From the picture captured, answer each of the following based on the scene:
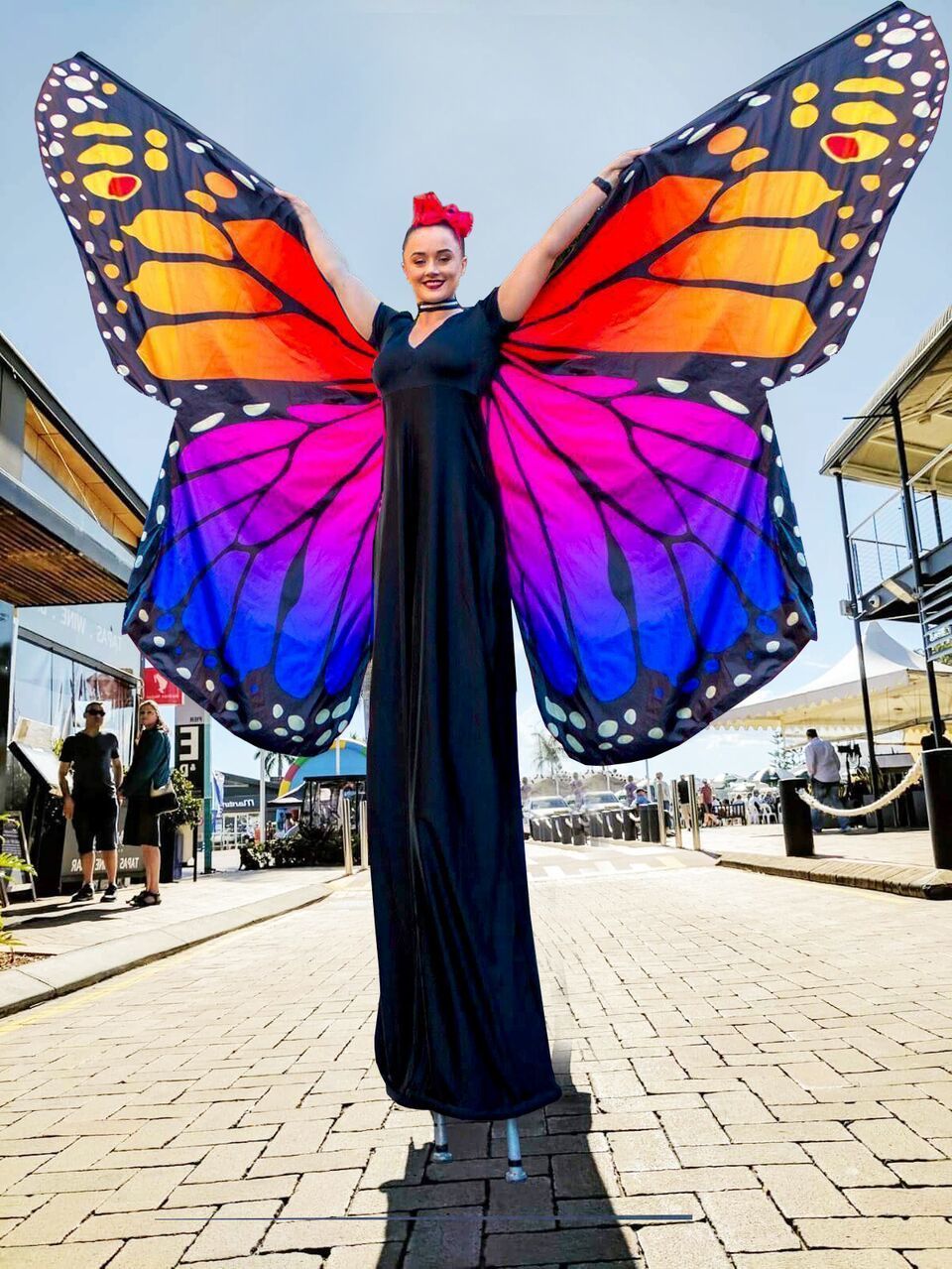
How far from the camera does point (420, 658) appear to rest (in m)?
2.40

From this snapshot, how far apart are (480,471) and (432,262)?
2.06 ft

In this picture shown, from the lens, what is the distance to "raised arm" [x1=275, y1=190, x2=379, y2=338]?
277 cm

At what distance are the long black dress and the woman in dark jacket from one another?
8043 millimetres

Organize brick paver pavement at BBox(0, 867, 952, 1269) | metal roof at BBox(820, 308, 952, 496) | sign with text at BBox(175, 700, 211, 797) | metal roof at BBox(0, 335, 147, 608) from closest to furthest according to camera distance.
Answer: brick paver pavement at BBox(0, 867, 952, 1269), metal roof at BBox(0, 335, 147, 608), metal roof at BBox(820, 308, 952, 496), sign with text at BBox(175, 700, 211, 797)

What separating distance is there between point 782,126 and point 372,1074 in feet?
10.8

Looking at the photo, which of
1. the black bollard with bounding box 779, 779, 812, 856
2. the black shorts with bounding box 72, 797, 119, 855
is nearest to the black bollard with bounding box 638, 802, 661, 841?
the black bollard with bounding box 779, 779, 812, 856

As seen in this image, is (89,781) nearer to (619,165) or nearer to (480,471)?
(480,471)

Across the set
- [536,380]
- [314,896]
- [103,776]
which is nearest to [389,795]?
[536,380]

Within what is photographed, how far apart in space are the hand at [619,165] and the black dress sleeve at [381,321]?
667 millimetres

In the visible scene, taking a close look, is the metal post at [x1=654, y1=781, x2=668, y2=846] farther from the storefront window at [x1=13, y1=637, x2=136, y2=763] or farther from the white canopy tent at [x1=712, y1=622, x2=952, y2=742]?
the storefront window at [x1=13, y1=637, x2=136, y2=763]

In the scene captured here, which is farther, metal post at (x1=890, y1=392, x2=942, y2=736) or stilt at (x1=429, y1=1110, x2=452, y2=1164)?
metal post at (x1=890, y1=392, x2=942, y2=736)

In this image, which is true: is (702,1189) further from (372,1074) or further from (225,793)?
(225,793)

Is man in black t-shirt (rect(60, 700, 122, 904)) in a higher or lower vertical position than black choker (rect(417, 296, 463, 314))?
lower

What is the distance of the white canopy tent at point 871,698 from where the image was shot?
19047 mm
